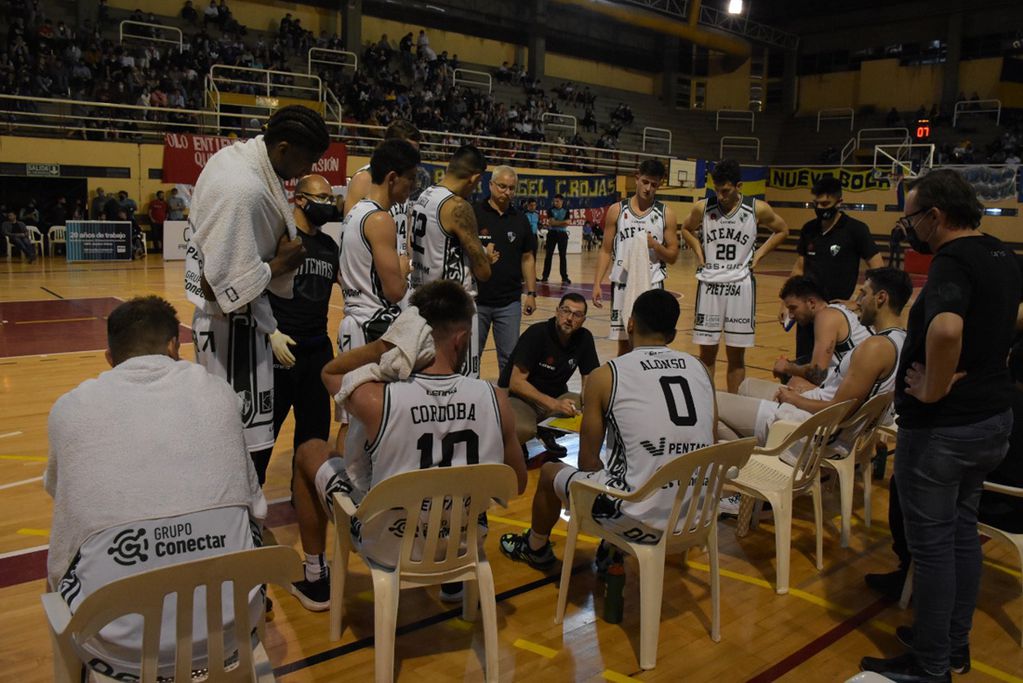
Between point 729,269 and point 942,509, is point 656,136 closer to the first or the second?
point 729,269

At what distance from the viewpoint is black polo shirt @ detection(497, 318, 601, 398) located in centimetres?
555

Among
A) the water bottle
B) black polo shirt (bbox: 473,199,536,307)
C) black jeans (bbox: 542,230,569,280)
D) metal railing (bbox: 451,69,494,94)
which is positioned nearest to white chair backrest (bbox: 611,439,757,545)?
the water bottle

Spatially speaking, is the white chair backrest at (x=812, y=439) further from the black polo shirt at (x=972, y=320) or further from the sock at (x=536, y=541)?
the sock at (x=536, y=541)

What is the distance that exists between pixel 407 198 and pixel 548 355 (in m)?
1.49

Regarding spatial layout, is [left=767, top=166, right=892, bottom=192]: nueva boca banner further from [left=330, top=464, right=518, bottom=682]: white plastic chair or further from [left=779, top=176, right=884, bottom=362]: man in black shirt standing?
[left=330, top=464, right=518, bottom=682]: white plastic chair

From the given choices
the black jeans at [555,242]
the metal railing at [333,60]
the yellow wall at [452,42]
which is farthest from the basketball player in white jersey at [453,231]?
the yellow wall at [452,42]

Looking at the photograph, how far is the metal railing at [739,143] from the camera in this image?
116 feet

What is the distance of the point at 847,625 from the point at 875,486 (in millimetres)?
2243

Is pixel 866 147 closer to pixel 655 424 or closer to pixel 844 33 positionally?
pixel 844 33

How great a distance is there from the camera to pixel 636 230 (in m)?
6.79

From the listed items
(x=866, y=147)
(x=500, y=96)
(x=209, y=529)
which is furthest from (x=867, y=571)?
(x=866, y=147)

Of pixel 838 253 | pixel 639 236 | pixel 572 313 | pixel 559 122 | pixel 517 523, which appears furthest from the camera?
pixel 559 122

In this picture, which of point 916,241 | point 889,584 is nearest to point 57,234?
point 889,584

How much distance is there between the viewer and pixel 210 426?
229cm
